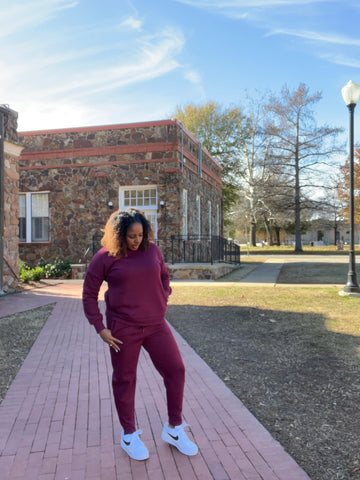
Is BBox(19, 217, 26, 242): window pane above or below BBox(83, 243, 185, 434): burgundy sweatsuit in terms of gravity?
above

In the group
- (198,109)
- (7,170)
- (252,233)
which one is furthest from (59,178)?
(252,233)

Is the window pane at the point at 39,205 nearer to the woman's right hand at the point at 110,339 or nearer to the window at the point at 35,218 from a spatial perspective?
the window at the point at 35,218

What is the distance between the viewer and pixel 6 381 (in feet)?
14.6

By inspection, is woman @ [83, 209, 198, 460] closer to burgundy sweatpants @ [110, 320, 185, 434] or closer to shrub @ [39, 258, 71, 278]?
burgundy sweatpants @ [110, 320, 185, 434]

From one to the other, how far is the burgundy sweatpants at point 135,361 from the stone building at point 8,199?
26.7 ft

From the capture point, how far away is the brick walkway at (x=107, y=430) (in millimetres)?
2721

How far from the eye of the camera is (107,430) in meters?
3.30

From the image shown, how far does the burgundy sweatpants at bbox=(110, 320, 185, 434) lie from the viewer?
2.80 metres

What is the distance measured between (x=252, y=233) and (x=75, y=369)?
41.3 meters

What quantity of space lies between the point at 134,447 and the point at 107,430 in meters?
0.51

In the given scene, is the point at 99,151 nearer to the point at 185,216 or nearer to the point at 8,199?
the point at 185,216

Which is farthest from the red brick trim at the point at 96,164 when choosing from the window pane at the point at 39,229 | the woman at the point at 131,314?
the woman at the point at 131,314

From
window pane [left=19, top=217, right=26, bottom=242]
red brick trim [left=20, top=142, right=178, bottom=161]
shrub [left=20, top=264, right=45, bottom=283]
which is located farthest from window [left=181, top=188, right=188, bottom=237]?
window pane [left=19, top=217, right=26, bottom=242]

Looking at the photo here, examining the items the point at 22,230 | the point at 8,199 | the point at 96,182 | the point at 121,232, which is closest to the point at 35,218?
the point at 22,230
